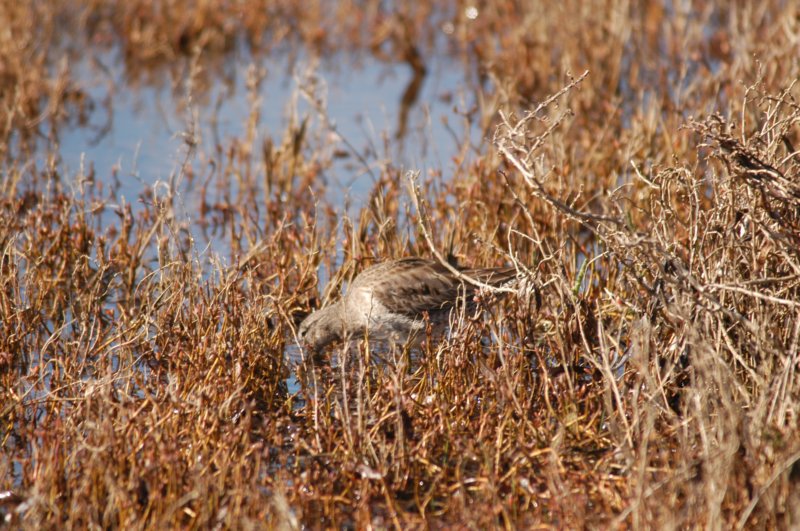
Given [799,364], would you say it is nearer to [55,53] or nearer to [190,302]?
[190,302]

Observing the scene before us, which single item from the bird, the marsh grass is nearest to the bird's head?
the bird

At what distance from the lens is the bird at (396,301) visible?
17.6 ft

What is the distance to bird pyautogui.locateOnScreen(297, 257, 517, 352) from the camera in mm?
5371

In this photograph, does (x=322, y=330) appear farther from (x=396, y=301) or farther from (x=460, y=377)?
(x=460, y=377)

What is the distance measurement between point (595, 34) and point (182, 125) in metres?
3.78

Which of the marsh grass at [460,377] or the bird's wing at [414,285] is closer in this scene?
the marsh grass at [460,377]

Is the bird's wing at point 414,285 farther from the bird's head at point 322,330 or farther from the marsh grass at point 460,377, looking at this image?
the marsh grass at point 460,377

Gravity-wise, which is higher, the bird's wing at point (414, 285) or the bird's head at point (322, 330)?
the bird's wing at point (414, 285)

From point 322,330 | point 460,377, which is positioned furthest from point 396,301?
point 460,377

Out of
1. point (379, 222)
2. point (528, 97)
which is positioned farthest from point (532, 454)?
point (528, 97)

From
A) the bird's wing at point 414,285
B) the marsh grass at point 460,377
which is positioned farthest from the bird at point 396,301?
the marsh grass at point 460,377

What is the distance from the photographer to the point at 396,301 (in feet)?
17.6

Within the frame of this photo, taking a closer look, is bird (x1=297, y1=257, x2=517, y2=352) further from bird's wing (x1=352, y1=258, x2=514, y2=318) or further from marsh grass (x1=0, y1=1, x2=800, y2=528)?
marsh grass (x1=0, y1=1, x2=800, y2=528)

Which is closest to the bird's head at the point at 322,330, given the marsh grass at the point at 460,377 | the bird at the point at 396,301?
the bird at the point at 396,301
